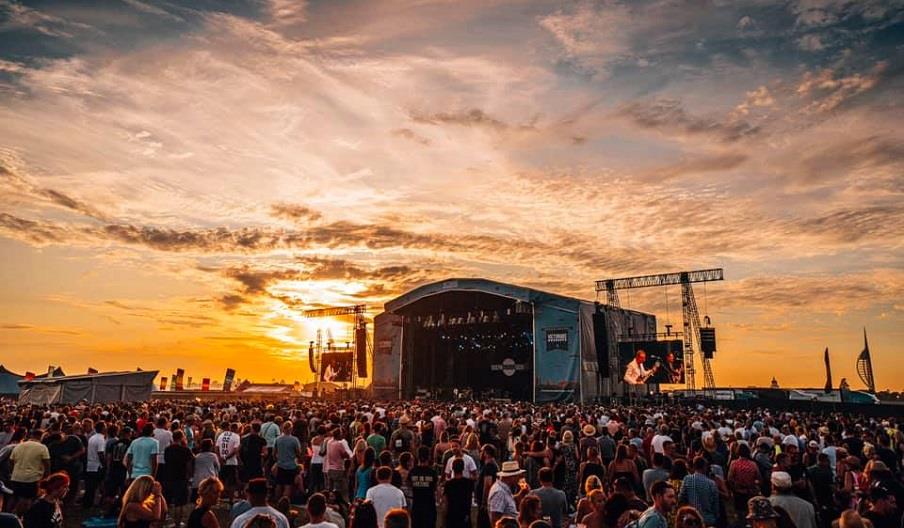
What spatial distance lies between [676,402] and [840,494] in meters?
32.5

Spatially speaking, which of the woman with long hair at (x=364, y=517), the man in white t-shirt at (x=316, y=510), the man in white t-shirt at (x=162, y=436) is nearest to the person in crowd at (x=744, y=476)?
the woman with long hair at (x=364, y=517)

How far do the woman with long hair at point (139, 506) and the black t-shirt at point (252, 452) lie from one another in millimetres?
6224

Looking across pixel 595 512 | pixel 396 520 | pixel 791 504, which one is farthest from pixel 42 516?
pixel 791 504

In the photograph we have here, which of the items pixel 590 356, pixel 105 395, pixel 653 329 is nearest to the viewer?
pixel 105 395

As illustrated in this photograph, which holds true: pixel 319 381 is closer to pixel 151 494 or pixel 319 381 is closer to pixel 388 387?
pixel 388 387

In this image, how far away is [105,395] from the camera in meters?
37.3

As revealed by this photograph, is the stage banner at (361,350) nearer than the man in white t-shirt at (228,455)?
No

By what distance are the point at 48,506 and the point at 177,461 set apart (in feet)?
14.9

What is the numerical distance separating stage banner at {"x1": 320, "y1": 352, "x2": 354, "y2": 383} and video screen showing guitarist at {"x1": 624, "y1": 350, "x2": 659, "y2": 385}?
24218 millimetres

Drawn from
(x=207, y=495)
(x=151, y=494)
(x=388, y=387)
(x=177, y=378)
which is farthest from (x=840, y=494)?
(x=177, y=378)

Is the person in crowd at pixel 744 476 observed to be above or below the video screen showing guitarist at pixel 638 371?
below

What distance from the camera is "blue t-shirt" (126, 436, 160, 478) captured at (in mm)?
10406

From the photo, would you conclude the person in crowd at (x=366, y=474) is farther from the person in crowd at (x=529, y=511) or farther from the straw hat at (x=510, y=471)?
the person in crowd at (x=529, y=511)

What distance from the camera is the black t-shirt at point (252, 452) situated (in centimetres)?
1236
